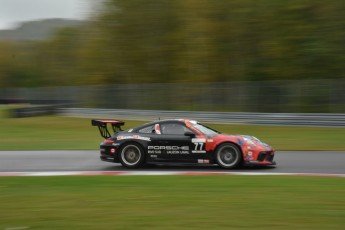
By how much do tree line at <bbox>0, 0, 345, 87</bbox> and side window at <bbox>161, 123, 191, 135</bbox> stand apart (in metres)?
19.9

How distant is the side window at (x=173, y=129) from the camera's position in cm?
1362

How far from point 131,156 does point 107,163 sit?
1.52 m

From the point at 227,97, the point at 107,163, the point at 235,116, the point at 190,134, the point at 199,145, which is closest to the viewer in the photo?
the point at 199,145

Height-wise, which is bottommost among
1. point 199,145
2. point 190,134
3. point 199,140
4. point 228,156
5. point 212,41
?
point 228,156

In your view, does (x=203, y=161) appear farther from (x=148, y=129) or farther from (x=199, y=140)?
(x=148, y=129)

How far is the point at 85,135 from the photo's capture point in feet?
82.1

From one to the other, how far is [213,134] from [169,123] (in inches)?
43.8

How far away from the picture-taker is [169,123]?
1372 cm

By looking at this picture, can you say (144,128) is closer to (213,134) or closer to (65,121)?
(213,134)
